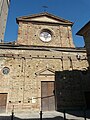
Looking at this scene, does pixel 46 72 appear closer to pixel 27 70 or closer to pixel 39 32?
pixel 27 70

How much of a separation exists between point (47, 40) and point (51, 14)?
3.42 meters

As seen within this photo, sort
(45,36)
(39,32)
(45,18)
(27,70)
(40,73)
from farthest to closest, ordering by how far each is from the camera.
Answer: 1. (45,18)
2. (45,36)
3. (39,32)
4. (40,73)
5. (27,70)

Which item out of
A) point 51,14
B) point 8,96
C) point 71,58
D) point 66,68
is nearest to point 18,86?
point 8,96

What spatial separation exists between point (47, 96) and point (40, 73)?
220 centimetres

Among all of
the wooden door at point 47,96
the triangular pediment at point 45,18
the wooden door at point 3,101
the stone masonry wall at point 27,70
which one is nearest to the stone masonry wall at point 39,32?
the triangular pediment at point 45,18

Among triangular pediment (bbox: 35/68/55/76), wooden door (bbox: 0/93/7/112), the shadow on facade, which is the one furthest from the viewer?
triangular pediment (bbox: 35/68/55/76)

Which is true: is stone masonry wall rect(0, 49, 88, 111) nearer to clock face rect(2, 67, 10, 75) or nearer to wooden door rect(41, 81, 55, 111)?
clock face rect(2, 67, 10, 75)

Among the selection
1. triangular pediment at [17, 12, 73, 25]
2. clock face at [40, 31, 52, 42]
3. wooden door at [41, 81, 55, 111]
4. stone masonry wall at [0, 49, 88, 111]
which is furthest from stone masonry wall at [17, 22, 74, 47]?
wooden door at [41, 81, 55, 111]

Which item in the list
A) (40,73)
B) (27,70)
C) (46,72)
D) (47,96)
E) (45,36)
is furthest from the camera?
(45,36)

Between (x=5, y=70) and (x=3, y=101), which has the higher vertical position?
(x=5, y=70)

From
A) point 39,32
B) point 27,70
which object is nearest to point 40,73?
point 27,70

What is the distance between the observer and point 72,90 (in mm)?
13320

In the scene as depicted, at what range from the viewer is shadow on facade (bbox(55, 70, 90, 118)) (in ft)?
42.0

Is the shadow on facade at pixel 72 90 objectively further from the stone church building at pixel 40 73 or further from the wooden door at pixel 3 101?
the wooden door at pixel 3 101
